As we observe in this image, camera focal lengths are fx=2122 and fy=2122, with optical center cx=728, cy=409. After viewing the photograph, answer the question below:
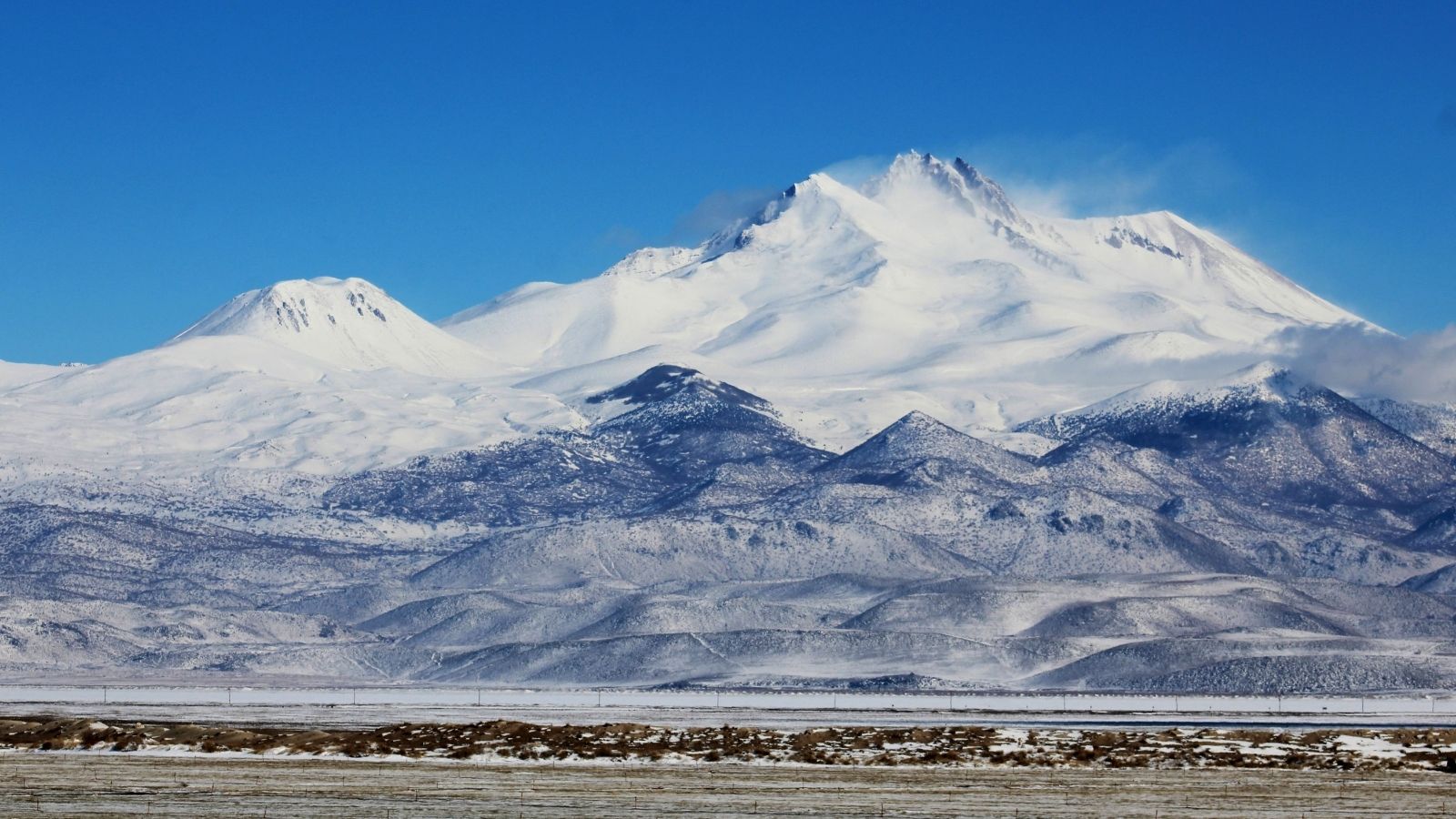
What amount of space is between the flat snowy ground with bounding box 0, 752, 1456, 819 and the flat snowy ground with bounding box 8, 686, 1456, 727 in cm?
2850

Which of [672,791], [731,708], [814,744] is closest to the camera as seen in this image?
[672,791]

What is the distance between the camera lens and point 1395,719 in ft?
312

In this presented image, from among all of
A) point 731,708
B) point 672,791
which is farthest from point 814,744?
point 731,708

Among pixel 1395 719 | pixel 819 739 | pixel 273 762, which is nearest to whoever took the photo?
pixel 273 762

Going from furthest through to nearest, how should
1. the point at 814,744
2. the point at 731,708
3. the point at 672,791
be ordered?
the point at 731,708
the point at 814,744
the point at 672,791

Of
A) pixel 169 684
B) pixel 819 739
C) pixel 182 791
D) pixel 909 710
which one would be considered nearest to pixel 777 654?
pixel 169 684

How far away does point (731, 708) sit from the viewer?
358 ft

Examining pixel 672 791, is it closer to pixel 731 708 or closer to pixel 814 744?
pixel 814 744

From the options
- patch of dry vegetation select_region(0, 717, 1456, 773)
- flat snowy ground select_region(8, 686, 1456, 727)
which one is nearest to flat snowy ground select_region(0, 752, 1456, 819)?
patch of dry vegetation select_region(0, 717, 1456, 773)

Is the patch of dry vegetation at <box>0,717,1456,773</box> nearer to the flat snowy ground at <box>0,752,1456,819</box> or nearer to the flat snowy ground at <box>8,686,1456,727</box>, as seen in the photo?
the flat snowy ground at <box>0,752,1456,819</box>

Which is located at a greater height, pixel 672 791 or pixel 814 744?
pixel 814 744

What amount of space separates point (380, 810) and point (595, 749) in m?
16.9

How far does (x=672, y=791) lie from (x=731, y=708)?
5436 centimetres

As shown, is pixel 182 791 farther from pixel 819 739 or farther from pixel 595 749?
pixel 819 739
